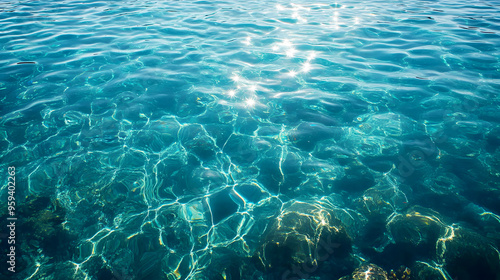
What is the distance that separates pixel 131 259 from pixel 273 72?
848 centimetres

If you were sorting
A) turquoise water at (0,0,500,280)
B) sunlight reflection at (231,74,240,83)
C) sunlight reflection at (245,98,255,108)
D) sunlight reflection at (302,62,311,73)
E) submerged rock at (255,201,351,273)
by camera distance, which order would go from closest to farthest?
submerged rock at (255,201,351,273)
turquoise water at (0,0,500,280)
sunlight reflection at (245,98,255,108)
sunlight reflection at (231,74,240,83)
sunlight reflection at (302,62,311,73)

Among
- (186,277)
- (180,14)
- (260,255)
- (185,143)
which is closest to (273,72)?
(185,143)

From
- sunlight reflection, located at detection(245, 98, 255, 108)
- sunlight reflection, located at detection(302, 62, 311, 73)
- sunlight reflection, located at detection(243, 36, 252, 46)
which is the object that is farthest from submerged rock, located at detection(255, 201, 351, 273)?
sunlight reflection, located at detection(243, 36, 252, 46)

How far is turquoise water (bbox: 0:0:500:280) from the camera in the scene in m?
5.06

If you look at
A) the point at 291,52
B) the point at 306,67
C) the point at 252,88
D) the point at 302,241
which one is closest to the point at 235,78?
the point at 252,88

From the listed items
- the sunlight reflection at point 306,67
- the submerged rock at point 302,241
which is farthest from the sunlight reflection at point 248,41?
the submerged rock at point 302,241

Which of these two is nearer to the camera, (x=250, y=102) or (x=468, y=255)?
(x=468, y=255)

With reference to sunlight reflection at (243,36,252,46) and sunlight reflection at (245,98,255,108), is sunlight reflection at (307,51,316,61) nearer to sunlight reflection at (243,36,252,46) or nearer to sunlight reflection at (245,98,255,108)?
sunlight reflection at (243,36,252,46)

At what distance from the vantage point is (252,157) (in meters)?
6.98

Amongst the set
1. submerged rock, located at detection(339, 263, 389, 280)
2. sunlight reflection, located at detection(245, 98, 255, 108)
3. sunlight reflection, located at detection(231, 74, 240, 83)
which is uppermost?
sunlight reflection, located at detection(231, 74, 240, 83)

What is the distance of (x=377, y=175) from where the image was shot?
21.8ft

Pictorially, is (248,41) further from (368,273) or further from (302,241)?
(368,273)

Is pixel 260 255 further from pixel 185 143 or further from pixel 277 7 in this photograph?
pixel 277 7

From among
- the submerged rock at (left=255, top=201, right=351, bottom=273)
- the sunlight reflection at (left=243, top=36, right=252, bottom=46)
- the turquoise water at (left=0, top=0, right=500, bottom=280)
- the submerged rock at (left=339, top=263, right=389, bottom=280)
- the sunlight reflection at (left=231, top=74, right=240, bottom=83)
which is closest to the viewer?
the submerged rock at (left=339, top=263, right=389, bottom=280)
